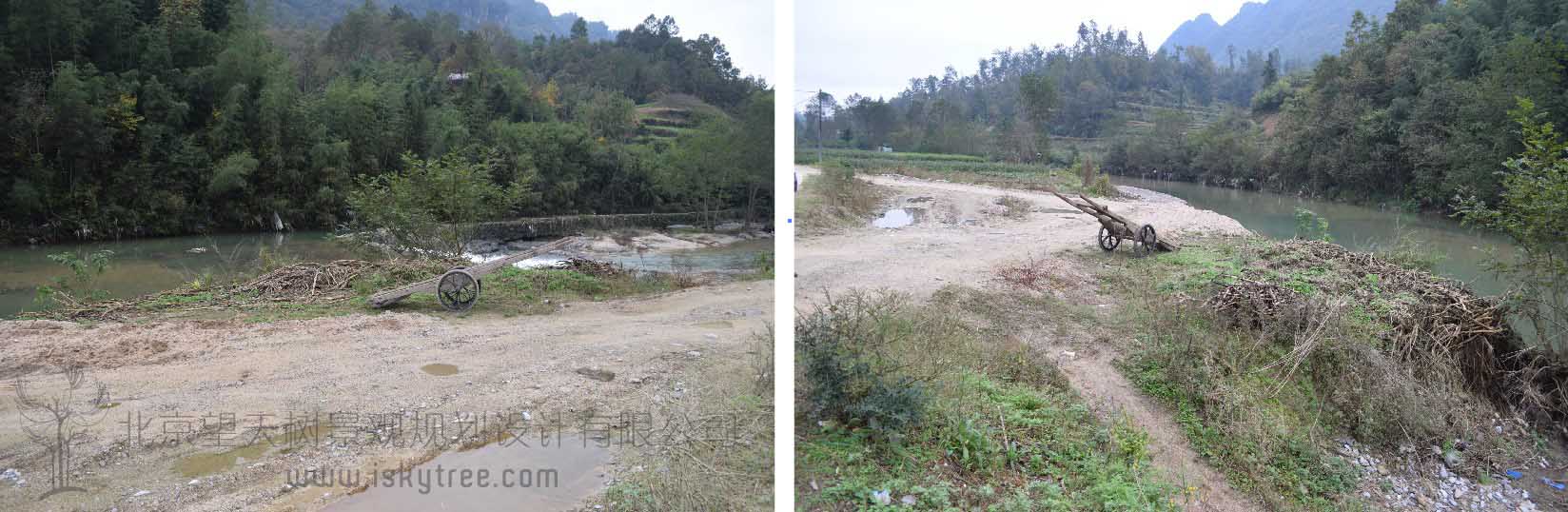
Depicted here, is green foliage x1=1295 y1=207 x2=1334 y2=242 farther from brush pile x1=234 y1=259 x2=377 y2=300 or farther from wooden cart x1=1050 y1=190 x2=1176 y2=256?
brush pile x1=234 y1=259 x2=377 y2=300

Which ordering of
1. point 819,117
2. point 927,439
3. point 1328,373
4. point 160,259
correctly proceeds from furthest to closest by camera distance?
point 160,259 < point 1328,373 < point 819,117 < point 927,439

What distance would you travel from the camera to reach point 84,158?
130 inches

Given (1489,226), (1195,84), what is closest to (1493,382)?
(1489,226)

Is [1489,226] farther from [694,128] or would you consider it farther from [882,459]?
[694,128]

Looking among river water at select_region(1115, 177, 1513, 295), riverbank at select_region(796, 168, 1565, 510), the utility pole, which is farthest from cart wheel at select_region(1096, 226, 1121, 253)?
the utility pole

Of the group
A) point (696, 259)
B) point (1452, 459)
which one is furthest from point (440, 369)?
point (1452, 459)

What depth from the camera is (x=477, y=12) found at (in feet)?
14.3

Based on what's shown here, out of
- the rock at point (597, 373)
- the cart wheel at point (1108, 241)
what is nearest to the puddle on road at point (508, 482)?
the rock at point (597, 373)

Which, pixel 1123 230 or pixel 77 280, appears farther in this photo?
pixel 1123 230

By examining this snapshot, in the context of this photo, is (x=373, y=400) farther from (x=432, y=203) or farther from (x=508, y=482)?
(x=432, y=203)

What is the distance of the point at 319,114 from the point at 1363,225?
21.5ft

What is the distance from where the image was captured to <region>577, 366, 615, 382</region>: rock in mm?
3092

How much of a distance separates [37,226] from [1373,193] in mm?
7187

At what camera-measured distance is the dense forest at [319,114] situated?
3025 mm
